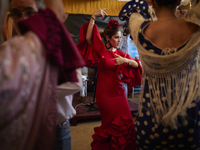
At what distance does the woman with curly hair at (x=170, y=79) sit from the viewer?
872 mm

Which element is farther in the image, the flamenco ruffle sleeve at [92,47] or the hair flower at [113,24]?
the hair flower at [113,24]

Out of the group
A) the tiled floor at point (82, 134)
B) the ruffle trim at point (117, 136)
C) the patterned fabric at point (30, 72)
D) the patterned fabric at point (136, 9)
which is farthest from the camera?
the tiled floor at point (82, 134)

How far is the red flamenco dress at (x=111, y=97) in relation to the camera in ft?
5.54

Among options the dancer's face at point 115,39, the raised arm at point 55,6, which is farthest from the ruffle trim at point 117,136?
the raised arm at point 55,6

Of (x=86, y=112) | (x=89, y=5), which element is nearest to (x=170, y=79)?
(x=86, y=112)

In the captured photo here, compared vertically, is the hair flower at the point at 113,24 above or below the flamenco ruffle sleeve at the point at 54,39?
above

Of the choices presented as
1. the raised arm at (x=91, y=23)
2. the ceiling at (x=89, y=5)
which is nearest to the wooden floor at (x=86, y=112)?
the raised arm at (x=91, y=23)

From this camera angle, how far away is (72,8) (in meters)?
4.78

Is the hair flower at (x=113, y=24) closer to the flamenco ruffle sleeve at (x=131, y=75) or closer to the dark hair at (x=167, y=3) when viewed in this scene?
the flamenco ruffle sleeve at (x=131, y=75)

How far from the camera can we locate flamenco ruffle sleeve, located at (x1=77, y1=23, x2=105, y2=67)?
5.73ft

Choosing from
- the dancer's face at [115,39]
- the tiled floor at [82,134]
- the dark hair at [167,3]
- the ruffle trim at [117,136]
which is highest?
the dark hair at [167,3]

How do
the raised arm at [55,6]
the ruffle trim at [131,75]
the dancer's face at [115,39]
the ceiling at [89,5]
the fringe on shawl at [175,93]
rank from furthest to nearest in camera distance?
the ceiling at [89,5] → the dancer's face at [115,39] → the ruffle trim at [131,75] → the fringe on shawl at [175,93] → the raised arm at [55,6]

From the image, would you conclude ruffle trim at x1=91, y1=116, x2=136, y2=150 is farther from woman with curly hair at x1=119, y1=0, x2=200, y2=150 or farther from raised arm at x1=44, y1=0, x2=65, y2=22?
raised arm at x1=44, y1=0, x2=65, y2=22

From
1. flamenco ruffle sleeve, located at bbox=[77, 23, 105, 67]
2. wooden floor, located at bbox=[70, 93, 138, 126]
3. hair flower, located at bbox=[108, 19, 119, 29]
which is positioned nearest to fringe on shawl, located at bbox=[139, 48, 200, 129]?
flamenco ruffle sleeve, located at bbox=[77, 23, 105, 67]
